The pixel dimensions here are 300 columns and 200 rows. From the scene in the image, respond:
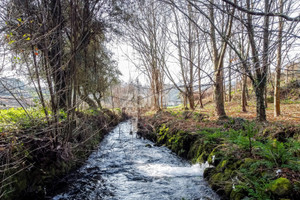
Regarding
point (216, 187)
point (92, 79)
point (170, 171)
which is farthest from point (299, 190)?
point (92, 79)

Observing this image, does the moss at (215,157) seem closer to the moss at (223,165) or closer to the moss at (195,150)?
the moss at (223,165)

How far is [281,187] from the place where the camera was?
2391mm

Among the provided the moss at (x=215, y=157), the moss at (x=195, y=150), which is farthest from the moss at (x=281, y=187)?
Result: the moss at (x=195, y=150)

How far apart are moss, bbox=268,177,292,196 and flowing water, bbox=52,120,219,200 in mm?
1132

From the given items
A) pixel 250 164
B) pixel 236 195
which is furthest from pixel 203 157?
pixel 236 195

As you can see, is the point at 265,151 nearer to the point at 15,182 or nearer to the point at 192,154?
the point at 192,154

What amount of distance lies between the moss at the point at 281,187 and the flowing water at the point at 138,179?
1132 millimetres

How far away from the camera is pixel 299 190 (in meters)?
2.32

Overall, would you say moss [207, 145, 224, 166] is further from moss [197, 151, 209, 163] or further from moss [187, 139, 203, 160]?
moss [187, 139, 203, 160]

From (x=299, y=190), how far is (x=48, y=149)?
4781mm

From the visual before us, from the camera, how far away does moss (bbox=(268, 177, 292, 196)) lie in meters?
2.34

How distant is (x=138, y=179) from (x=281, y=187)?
3.04 meters

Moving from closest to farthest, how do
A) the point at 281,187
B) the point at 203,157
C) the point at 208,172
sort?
Result: the point at 281,187 → the point at 208,172 → the point at 203,157

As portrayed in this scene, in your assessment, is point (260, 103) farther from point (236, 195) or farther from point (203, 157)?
point (236, 195)
